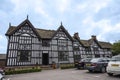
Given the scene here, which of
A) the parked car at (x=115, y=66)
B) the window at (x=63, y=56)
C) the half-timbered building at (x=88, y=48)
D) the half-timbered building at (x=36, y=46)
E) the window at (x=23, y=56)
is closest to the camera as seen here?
the parked car at (x=115, y=66)

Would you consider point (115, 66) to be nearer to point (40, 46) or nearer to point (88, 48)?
point (40, 46)

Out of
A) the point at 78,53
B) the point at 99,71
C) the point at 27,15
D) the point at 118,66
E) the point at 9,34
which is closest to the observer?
the point at 118,66

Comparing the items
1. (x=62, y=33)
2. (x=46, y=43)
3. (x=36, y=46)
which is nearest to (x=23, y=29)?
(x=36, y=46)

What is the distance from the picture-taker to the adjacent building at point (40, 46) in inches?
898

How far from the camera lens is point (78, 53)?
3097 cm

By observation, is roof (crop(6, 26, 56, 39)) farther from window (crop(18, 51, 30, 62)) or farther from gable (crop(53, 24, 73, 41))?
window (crop(18, 51, 30, 62))

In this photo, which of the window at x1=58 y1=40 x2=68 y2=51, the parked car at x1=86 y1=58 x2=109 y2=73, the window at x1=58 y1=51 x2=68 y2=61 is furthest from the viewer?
the window at x1=58 y1=40 x2=68 y2=51

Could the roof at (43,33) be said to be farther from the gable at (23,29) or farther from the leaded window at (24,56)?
the leaded window at (24,56)

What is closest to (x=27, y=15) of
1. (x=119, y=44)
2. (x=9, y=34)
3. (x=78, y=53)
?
(x=9, y=34)

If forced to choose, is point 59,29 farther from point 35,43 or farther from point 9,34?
point 9,34

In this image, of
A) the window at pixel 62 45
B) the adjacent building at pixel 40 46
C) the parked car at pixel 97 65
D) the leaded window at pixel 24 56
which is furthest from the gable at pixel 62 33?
the parked car at pixel 97 65

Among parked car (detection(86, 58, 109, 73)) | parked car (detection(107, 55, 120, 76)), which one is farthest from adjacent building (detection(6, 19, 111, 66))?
parked car (detection(107, 55, 120, 76))

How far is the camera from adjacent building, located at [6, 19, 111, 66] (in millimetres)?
22812

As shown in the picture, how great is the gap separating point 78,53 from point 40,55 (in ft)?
32.2
